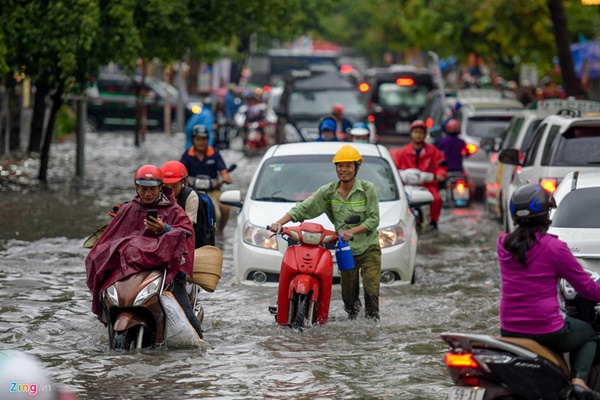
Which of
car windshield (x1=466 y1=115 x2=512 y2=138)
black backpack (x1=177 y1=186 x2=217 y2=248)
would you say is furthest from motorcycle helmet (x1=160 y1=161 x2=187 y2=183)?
car windshield (x1=466 y1=115 x2=512 y2=138)

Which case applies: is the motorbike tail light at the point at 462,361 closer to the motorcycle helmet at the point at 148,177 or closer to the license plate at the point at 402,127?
the motorcycle helmet at the point at 148,177

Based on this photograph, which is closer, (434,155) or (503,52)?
(434,155)

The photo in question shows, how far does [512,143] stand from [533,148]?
380cm

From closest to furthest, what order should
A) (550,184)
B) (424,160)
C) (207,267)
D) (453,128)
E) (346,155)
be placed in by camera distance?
(207,267) < (346,155) < (550,184) < (424,160) < (453,128)

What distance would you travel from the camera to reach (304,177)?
1387 cm

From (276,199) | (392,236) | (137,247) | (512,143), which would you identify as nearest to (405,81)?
(512,143)

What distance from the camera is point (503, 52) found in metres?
42.2

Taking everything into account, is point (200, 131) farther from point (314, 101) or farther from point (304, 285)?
point (314, 101)

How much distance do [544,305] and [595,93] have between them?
3929cm

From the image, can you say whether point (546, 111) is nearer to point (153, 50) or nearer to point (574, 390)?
point (153, 50)

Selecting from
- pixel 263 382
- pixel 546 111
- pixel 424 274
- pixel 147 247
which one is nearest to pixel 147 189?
pixel 147 247

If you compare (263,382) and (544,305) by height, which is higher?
(544,305)

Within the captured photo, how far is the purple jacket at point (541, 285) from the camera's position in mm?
7000

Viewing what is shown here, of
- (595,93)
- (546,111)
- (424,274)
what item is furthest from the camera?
(595,93)
